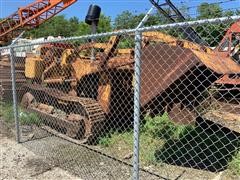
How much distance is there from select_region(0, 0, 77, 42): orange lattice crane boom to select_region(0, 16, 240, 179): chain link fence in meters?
8.98

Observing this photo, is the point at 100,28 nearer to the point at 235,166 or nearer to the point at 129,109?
the point at 129,109

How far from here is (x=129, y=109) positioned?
747 centimetres

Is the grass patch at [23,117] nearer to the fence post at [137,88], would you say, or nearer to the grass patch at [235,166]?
the grass patch at [235,166]

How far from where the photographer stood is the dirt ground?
5.37 m

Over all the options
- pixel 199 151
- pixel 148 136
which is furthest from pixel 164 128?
pixel 199 151

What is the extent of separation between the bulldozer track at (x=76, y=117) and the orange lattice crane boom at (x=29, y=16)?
10304 millimetres

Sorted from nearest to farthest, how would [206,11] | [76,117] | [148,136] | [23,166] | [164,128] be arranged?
[23,166] → [148,136] → [164,128] → [76,117] → [206,11]

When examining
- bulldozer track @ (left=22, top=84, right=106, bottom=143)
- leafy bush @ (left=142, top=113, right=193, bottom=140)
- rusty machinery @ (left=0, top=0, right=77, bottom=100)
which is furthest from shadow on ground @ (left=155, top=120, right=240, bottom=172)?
rusty machinery @ (left=0, top=0, right=77, bottom=100)

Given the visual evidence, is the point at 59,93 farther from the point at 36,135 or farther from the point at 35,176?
the point at 35,176

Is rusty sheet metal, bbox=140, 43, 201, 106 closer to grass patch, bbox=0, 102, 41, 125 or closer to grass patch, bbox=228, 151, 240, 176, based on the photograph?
grass patch, bbox=228, 151, 240, 176

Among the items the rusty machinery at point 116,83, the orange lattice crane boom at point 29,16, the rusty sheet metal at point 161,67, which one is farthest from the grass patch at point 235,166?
the orange lattice crane boom at point 29,16

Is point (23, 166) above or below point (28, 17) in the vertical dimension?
below

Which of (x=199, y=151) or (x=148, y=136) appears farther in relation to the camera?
(x=148, y=136)

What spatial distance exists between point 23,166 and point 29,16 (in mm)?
13801
